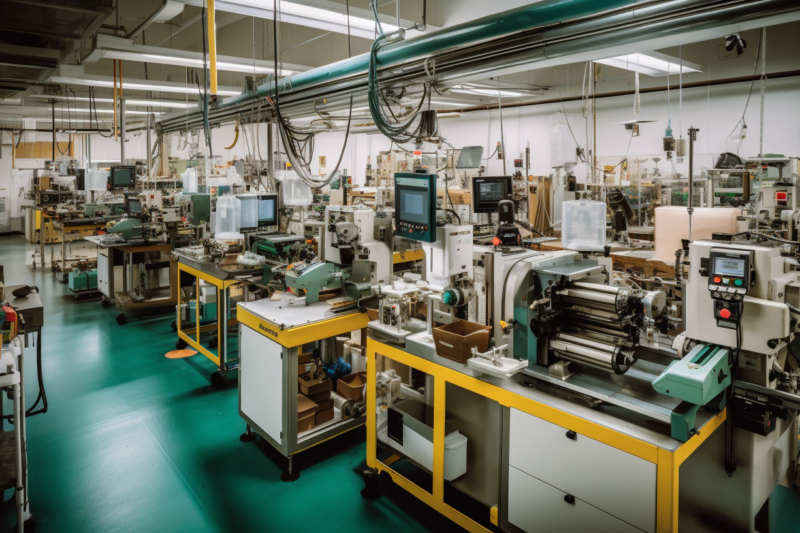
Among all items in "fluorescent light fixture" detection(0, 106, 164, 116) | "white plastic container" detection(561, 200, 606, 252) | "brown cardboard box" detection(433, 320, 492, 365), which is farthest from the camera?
"fluorescent light fixture" detection(0, 106, 164, 116)

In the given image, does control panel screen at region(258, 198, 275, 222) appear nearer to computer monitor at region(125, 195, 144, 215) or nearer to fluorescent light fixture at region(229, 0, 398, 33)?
fluorescent light fixture at region(229, 0, 398, 33)

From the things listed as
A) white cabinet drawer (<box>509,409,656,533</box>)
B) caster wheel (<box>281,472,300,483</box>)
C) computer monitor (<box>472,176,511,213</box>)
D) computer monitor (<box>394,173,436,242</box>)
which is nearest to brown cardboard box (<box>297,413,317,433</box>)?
caster wheel (<box>281,472,300,483</box>)

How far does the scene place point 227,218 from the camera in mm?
4438

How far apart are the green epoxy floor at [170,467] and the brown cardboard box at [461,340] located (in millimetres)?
887

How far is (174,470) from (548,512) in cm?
207

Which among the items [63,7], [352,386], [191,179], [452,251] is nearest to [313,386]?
[352,386]

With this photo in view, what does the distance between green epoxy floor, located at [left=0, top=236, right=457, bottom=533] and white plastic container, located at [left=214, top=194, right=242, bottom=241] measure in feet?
3.78

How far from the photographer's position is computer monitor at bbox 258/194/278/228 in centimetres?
434

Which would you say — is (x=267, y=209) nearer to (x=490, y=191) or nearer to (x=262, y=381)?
(x=262, y=381)

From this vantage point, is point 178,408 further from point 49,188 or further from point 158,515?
point 49,188

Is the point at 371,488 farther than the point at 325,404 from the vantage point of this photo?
No

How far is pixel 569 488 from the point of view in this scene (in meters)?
1.86

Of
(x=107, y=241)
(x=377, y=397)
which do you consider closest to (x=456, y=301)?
(x=377, y=397)

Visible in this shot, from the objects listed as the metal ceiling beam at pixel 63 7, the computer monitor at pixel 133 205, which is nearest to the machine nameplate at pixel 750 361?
the metal ceiling beam at pixel 63 7
